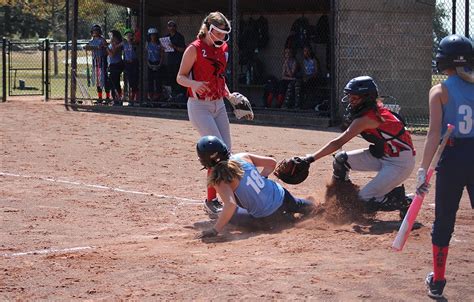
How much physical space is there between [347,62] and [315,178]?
720 centimetres

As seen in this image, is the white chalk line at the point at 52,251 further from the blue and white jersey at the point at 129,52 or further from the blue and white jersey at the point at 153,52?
the blue and white jersey at the point at 129,52

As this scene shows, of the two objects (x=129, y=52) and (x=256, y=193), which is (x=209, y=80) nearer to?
(x=256, y=193)

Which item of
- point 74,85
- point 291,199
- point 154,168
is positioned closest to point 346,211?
point 291,199

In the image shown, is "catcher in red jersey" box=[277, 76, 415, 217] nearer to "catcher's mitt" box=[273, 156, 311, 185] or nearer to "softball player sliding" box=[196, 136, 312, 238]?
"catcher's mitt" box=[273, 156, 311, 185]

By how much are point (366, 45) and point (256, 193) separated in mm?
11098

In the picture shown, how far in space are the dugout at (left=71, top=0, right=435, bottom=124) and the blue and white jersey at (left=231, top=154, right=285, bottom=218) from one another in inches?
376

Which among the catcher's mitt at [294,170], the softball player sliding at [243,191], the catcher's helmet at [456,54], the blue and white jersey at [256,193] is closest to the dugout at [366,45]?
the catcher's mitt at [294,170]

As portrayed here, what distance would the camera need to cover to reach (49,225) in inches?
332

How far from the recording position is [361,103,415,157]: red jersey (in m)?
8.12

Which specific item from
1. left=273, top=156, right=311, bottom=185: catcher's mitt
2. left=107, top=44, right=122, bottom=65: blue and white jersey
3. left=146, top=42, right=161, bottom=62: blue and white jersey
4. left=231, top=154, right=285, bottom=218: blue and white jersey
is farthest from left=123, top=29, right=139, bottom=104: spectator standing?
left=231, top=154, right=285, bottom=218: blue and white jersey

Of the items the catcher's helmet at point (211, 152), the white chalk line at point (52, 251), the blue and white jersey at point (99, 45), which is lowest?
the white chalk line at point (52, 251)

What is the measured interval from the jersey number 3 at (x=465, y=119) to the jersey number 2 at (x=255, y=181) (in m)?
2.51

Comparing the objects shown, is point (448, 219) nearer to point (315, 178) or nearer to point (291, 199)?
point (291, 199)

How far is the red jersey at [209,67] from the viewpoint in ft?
29.8
